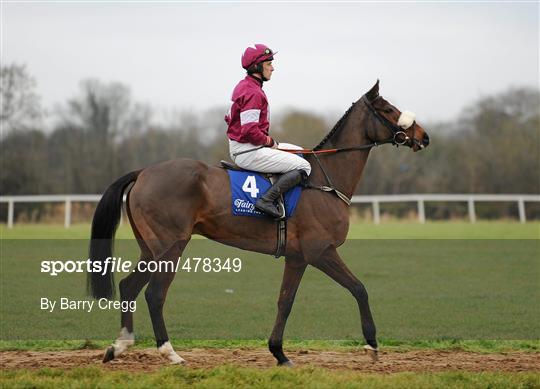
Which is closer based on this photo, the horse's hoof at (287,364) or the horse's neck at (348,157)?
the horse's hoof at (287,364)

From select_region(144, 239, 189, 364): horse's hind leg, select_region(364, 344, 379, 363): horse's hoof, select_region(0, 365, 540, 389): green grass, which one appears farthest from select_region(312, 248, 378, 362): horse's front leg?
select_region(144, 239, 189, 364): horse's hind leg

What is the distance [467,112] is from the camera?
4697 cm

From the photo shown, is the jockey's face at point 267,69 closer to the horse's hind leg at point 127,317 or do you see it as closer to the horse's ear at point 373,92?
the horse's ear at point 373,92

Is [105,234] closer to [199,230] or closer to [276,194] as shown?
[199,230]

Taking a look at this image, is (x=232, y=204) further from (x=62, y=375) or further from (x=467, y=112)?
(x=467, y=112)

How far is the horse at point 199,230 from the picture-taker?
23.4 feet

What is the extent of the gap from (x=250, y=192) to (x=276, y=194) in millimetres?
270

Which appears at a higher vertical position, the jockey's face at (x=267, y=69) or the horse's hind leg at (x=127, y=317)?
the jockey's face at (x=267, y=69)

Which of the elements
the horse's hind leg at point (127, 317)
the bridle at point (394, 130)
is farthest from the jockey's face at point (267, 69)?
the horse's hind leg at point (127, 317)

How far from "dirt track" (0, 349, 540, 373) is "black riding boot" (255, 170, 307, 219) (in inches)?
55.7

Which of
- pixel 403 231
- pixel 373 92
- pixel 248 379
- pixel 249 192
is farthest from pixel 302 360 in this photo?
pixel 403 231

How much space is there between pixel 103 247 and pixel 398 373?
9.81 ft

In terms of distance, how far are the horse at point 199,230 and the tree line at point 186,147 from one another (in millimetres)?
26000

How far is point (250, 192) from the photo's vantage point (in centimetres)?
729
